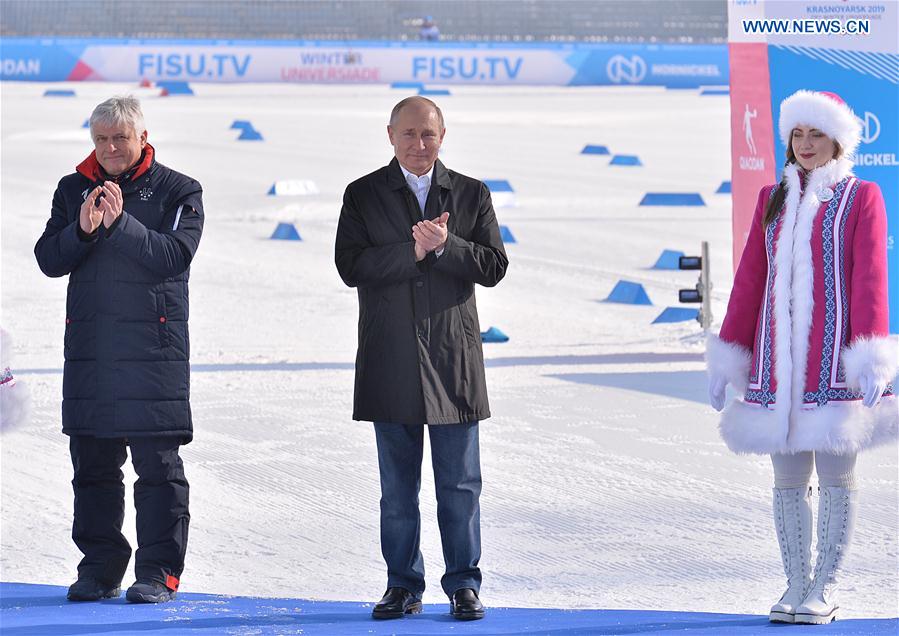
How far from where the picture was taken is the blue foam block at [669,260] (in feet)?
41.2

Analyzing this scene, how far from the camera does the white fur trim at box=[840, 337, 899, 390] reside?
14.0ft

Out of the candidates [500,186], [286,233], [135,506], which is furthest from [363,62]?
[135,506]

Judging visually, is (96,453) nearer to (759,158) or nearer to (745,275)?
(745,275)

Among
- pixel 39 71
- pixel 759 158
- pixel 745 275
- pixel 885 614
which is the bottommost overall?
pixel 885 614

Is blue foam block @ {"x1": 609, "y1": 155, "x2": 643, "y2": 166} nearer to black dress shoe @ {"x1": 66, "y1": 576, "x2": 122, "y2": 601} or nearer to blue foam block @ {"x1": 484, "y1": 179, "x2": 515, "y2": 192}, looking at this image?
blue foam block @ {"x1": 484, "y1": 179, "x2": 515, "y2": 192}

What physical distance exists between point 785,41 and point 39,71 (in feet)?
98.6

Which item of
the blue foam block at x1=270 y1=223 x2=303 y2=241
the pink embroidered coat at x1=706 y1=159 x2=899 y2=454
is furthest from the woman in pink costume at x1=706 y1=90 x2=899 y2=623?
the blue foam block at x1=270 y1=223 x2=303 y2=241

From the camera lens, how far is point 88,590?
4695 millimetres

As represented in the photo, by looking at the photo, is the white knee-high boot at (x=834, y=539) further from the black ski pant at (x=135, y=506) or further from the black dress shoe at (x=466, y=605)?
the black ski pant at (x=135, y=506)

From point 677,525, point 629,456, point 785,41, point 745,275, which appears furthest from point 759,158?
point 745,275

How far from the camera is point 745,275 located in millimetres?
4531

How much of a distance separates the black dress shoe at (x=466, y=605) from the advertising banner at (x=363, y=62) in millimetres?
32500

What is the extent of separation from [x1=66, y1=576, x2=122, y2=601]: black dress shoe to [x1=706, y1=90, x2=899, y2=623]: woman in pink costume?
1.79m

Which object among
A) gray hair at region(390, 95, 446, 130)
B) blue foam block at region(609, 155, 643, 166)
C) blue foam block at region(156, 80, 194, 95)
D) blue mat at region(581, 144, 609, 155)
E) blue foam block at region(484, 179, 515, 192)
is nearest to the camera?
gray hair at region(390, 95, 446, 130)
